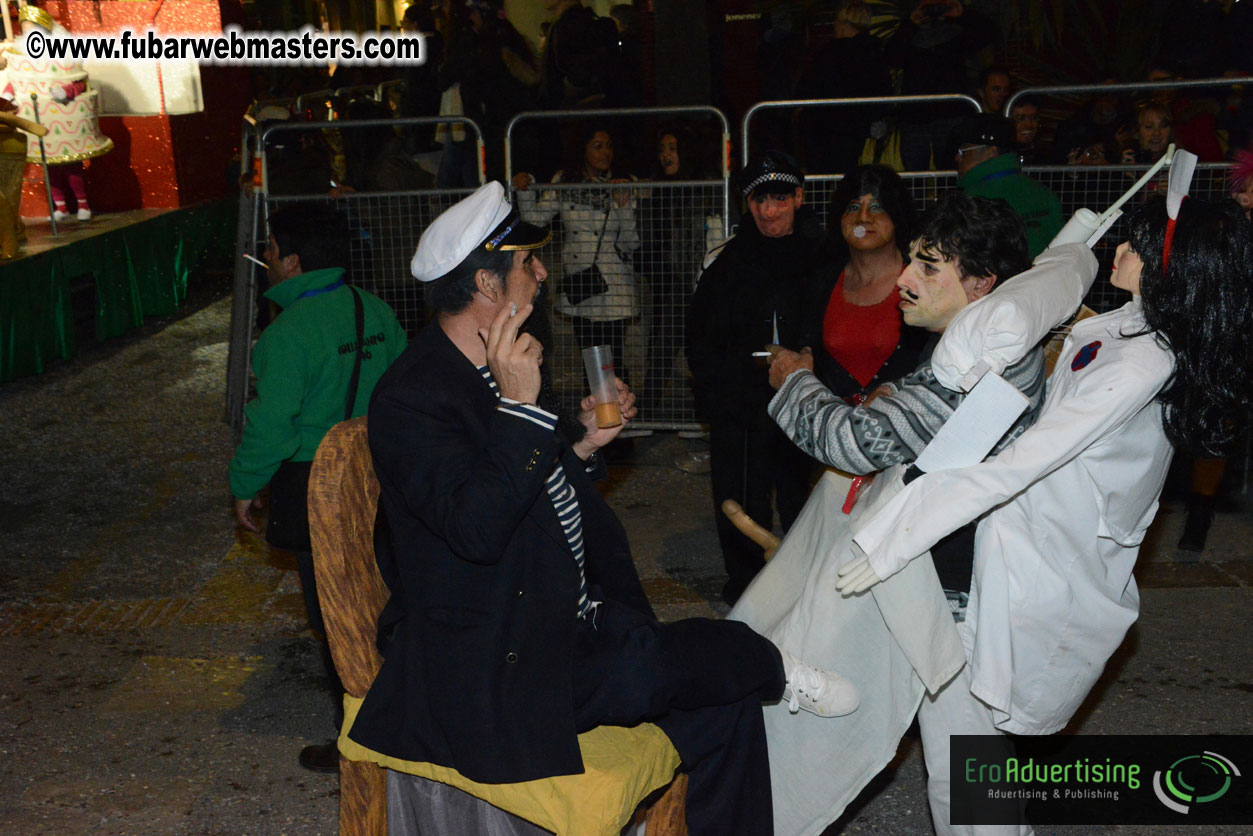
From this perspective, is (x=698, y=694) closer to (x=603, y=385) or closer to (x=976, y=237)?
(x=603, y=385)

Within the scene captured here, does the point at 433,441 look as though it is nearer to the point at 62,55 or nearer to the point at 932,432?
the point at 932,432

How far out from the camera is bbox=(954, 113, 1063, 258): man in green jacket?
202 inches

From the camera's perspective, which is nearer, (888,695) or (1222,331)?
(1222,331)

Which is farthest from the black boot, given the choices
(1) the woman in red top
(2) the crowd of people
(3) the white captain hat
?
(3) the white captain hat

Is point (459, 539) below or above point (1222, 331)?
below

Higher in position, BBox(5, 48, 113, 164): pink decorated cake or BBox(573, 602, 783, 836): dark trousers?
BBox(5, 48, 113, 164): pink decorated cake

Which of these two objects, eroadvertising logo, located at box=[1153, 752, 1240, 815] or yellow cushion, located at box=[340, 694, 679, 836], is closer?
yellow cushion, located at box=[340, 694, 679, 836]

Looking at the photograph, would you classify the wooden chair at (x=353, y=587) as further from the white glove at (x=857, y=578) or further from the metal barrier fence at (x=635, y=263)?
the metal barrier fence at (x=635, y=263)

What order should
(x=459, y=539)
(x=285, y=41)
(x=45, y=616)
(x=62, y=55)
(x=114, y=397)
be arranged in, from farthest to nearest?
(x=285, y=41) → (x=62, y=55) → (x=114, y=397) → (x=45, y=616) → (x=459, y=539)

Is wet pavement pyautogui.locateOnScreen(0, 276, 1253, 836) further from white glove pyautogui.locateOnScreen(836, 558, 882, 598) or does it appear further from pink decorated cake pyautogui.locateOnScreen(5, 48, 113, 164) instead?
pink decorated cake pyautogui.locateOnScreen(5, 48, 113, 164)

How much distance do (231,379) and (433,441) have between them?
4.69 m

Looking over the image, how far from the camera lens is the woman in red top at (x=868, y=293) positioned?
13.2ft

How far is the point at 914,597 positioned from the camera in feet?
8.59

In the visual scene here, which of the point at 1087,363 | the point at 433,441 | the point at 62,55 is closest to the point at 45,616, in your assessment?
the point at 433,441
